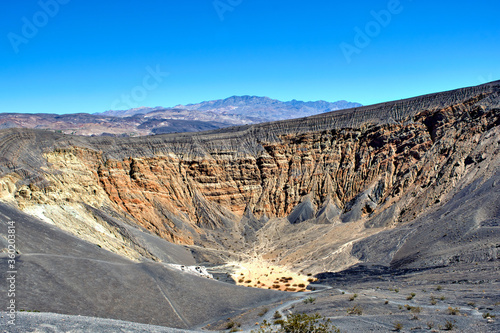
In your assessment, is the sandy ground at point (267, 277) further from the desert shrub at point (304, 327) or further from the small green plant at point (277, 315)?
the desert shrub at point (304, 327)

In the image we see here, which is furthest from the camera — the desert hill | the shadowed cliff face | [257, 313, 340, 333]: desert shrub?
the shadowed cliff face

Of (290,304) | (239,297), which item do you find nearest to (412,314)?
(290,304)

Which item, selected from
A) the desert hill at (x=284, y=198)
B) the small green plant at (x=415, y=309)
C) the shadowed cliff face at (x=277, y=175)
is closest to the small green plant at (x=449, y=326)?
the small green plant at (x=415, y=309)

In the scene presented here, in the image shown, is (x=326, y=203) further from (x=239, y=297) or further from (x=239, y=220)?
(x=239, y=297)

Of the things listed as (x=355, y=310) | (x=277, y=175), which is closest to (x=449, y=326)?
(x=355, y=310)

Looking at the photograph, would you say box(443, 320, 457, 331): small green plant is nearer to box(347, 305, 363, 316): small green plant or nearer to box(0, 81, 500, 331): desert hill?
box(0, 81, 500, 331): desert hill

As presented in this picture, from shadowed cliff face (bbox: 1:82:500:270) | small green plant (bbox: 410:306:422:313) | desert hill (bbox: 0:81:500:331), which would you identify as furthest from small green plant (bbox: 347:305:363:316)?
shadowed cliff face (bbox: 1:82:500:270)

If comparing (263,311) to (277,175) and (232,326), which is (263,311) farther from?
(277,175)
